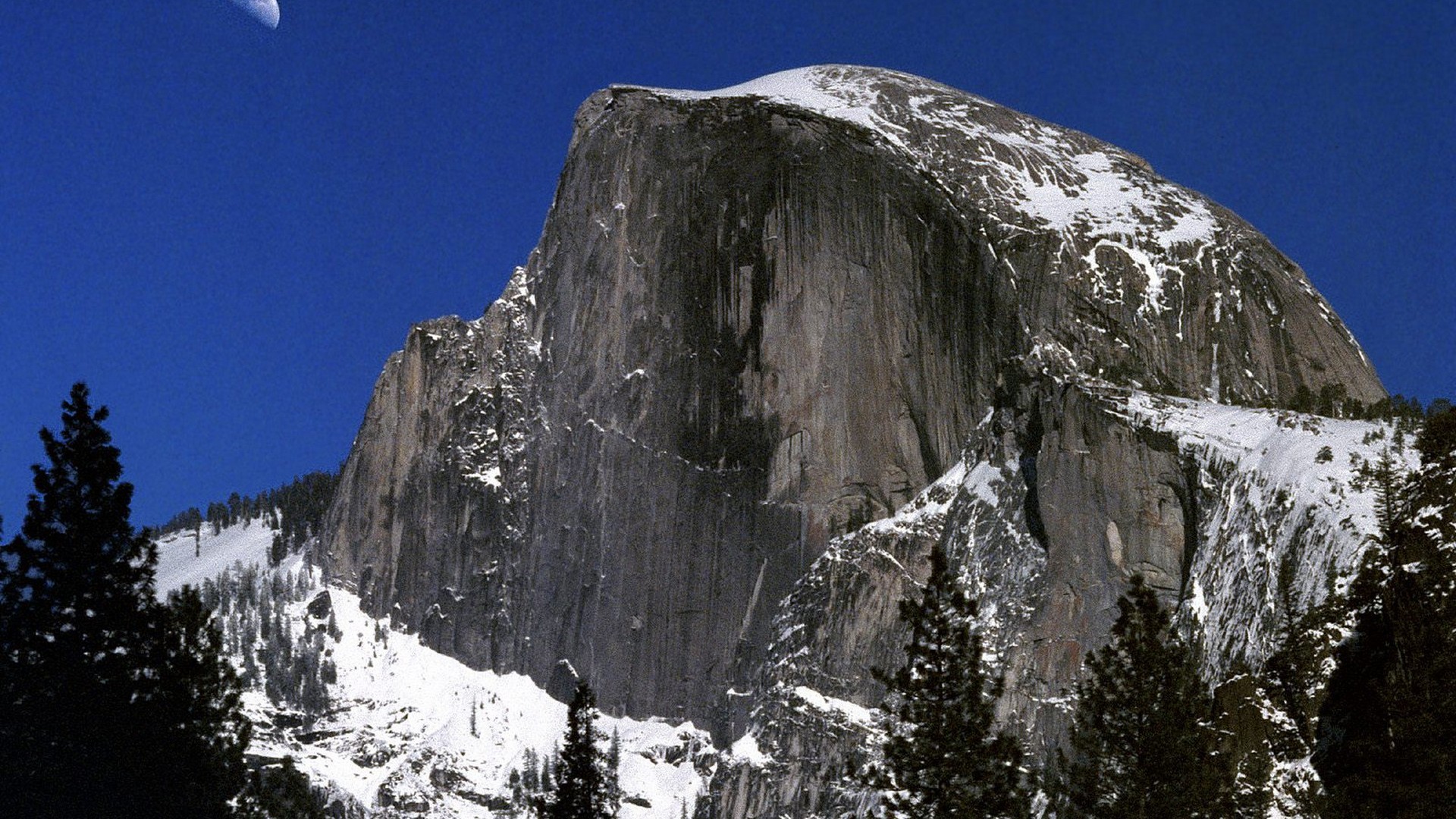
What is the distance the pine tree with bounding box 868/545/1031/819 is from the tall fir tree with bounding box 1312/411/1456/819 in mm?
8115

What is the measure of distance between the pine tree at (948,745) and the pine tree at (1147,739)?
2.47 meters

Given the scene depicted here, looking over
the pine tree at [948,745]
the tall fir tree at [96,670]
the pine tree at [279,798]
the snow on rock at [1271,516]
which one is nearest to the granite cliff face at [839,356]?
the snow on rock at [1271,516]

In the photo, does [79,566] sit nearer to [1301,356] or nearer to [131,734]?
[131,734]

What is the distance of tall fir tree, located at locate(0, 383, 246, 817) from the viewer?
54.4m

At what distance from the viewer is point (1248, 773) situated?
205ft

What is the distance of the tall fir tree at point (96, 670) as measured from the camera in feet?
178

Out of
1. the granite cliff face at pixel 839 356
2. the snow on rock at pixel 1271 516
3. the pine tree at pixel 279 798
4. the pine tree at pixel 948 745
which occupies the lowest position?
the pine tree at pixel 279 798

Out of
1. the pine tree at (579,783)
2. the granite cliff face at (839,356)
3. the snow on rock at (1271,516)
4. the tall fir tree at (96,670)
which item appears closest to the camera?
the tall fir tree at (96,670)

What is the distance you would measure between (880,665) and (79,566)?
103676 millimetres

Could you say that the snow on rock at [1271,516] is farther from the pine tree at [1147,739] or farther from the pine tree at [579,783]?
the pine tree at [579,783]

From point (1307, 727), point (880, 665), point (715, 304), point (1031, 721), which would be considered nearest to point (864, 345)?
point (715, 304)

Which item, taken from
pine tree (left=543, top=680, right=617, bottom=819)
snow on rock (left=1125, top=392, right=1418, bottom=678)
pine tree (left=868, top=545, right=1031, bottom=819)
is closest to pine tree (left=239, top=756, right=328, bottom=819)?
pine tree (left=543, top=680, right=617, bottom=819)

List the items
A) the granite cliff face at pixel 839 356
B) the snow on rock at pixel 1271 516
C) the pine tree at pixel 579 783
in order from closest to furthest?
the pine tree at pixel 579 783, the snow on rock at pixel 1271 516, the granite cliff face at pixel 839 356

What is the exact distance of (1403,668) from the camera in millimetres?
58000
